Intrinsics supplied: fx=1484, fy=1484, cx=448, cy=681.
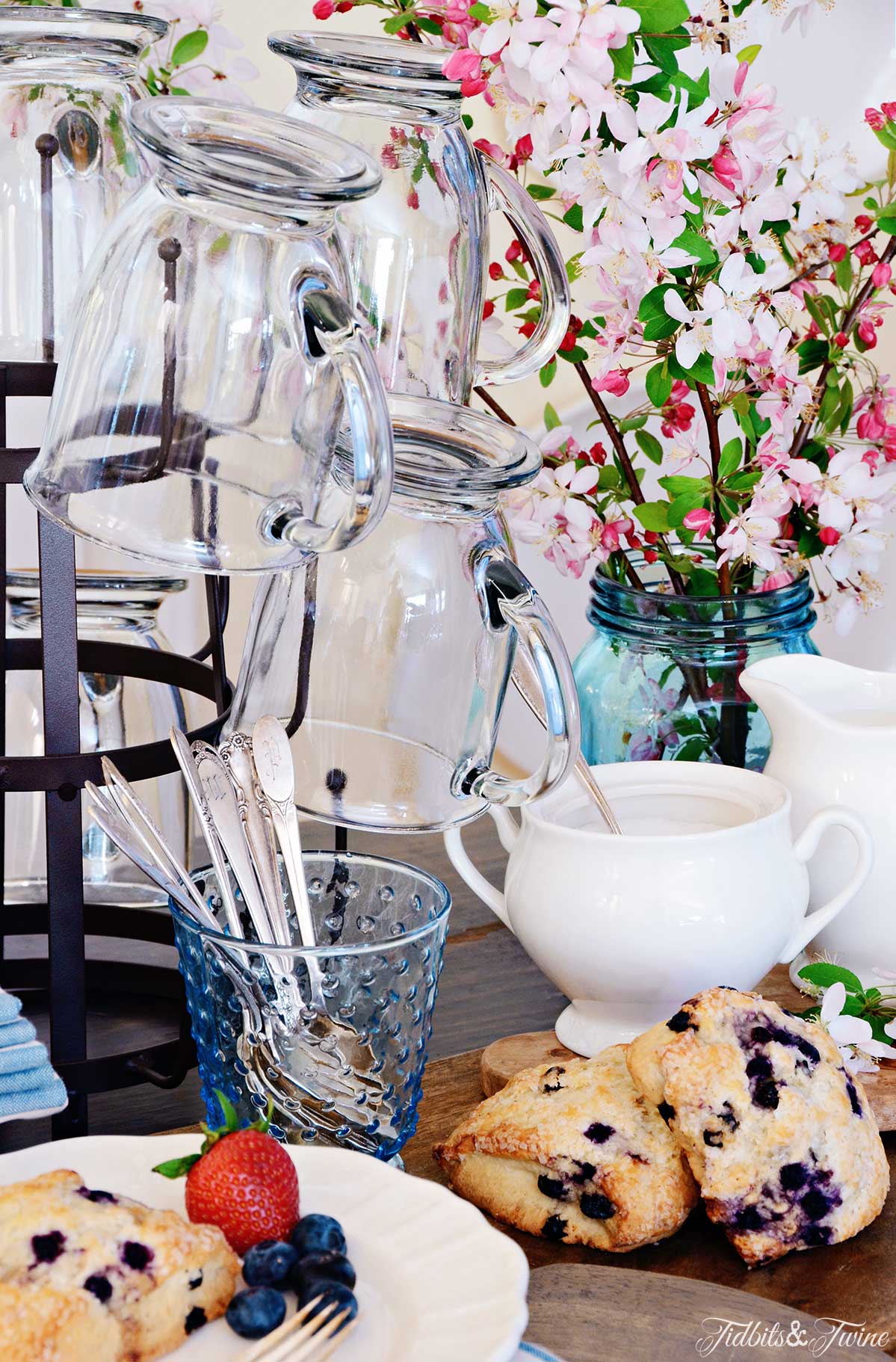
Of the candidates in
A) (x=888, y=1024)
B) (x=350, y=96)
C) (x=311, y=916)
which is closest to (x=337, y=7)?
(x=350, y=96)

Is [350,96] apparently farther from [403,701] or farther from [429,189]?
[403,701]

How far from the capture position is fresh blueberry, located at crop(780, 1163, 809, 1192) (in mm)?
507

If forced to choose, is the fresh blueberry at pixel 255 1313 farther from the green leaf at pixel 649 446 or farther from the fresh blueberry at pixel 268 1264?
the green leaf at pixel 649 446

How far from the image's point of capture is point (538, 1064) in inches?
24.9

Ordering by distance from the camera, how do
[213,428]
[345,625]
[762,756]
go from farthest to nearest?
[762,756], [345,625], [213,428]

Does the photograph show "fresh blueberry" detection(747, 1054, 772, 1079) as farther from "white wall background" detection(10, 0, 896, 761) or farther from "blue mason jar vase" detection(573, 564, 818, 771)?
"white wall background" detection(10, 0, 896, 761)

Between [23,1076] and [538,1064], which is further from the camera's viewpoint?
[538,1064]

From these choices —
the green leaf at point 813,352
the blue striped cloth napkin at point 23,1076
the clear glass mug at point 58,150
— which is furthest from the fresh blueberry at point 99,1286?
the green leaf at point 813,352

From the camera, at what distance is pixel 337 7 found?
0.69 metres

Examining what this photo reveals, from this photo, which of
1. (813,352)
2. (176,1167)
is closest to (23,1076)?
(176,1167)

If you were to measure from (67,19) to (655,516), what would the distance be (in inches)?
14.4

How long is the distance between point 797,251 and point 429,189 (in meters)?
0.33

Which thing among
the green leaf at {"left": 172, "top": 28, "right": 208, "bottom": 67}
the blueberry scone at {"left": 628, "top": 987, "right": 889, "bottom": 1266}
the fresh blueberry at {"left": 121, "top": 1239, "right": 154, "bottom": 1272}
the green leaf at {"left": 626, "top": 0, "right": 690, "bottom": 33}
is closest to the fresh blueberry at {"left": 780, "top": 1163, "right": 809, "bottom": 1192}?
the blueberry scone at {"left": 628, "top": 987, "right": 889, "bottom": 1266}

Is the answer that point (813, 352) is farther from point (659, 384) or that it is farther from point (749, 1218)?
point (749, 1218)
